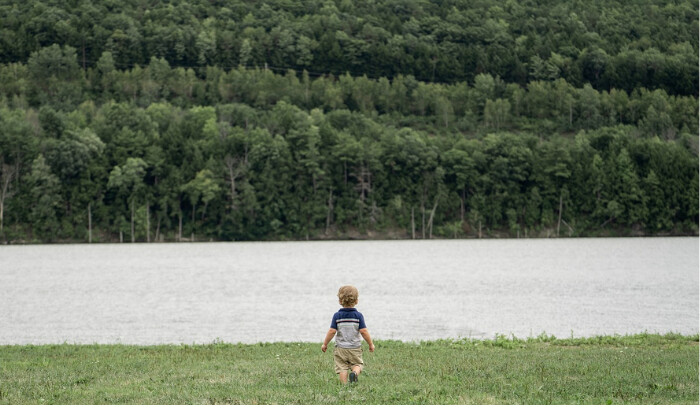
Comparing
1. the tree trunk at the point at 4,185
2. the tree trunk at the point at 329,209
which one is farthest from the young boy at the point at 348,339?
the tree trunk at the point at 329,209

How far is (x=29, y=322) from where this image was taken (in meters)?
33.8

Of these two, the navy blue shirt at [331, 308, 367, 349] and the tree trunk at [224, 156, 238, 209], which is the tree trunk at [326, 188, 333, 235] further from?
the navy blue shirt at [331, 308, 367, 349]

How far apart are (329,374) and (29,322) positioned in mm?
22299

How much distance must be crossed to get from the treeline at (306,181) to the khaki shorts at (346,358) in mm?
110079

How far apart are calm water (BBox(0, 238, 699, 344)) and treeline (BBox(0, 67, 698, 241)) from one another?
115 ft

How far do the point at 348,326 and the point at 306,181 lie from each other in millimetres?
117643

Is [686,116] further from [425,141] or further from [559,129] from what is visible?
[425,141]

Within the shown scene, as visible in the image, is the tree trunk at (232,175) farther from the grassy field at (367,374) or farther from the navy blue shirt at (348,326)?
the navy blue shirt at (348,326)

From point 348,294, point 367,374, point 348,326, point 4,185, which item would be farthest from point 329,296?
point 4,185

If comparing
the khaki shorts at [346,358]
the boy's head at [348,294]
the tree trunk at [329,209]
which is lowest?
the tree trunk at [329,209]

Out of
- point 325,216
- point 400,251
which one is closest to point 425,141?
point 325,216

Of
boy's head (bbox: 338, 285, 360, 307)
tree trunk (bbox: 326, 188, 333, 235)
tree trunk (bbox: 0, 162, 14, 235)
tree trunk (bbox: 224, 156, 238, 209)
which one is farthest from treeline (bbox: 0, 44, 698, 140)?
boy's head (bbox: 338, 285, 360, 307)

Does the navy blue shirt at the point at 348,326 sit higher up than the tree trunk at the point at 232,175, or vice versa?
the navy blue shirt at the point at 348,326

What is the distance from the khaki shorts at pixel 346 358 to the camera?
13.7m
